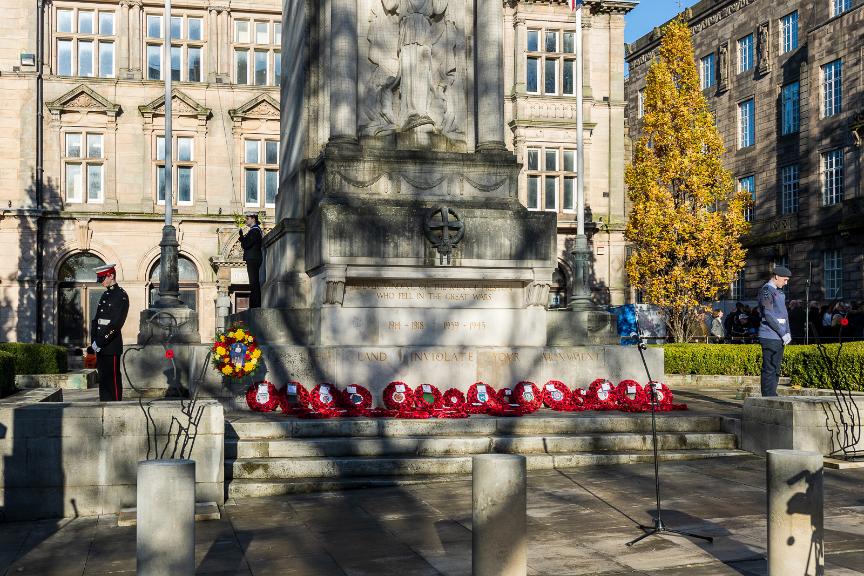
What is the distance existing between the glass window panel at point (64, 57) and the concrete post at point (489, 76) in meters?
32.9

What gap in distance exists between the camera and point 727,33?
56.8 m

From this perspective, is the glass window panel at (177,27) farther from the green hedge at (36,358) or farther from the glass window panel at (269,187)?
the green hedge at (36,358)

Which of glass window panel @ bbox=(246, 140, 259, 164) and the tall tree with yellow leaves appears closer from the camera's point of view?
the tall tree with yellow leaves

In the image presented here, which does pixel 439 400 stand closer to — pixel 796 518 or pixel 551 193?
pixel 796 518

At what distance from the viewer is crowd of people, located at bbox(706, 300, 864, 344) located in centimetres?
3738

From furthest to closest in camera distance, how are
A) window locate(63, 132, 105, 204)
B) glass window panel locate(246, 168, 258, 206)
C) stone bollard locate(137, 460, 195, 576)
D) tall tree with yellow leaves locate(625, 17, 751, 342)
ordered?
glass window panel locate(246, 168, 258, 206)
window locate(63, 132, 105, 204)
tall tree with yellow leaves locate(625, 17, 751, 342)
stone bollard locate(137, 460, 195, 576)

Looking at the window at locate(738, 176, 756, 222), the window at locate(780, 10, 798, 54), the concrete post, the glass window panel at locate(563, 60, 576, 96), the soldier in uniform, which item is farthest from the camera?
the window at locate(738, 176, 756, 222)

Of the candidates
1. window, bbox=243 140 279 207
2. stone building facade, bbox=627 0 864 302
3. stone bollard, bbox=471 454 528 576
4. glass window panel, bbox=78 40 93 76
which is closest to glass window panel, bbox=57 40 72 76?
glass window panel, bbox=78 40 93 76

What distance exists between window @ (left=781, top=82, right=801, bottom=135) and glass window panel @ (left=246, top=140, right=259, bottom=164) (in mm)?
26428

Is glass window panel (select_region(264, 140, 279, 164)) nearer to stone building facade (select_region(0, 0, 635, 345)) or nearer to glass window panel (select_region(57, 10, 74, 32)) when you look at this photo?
stone building facade (select_region(0, 0, 635, 345))

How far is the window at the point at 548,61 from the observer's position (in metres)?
47.2

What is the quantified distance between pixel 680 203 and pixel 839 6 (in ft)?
51.0

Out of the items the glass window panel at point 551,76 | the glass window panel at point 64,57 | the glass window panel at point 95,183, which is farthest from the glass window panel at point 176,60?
the glass window panel at point 551,76

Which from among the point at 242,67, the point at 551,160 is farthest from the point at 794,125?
the point at 242,67
